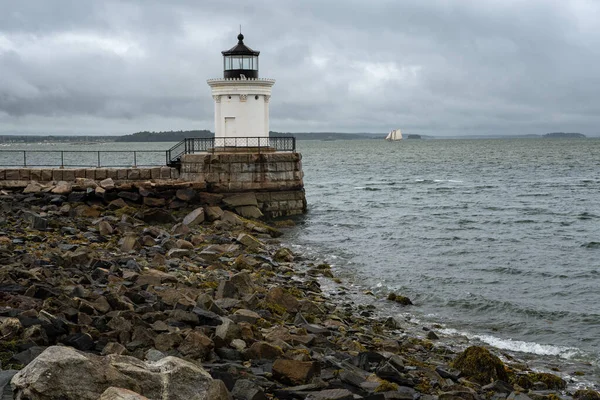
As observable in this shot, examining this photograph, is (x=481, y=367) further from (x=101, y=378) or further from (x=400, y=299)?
(x=101, y=378)

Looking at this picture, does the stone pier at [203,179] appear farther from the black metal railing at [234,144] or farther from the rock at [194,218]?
the rock at [194,218]

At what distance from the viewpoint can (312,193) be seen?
137 feet

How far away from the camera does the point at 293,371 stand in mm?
7367

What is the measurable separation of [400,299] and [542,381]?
207 inches

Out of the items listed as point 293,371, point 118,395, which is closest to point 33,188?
point 293,371

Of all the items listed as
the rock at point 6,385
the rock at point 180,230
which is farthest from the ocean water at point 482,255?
the rock at point 6,385

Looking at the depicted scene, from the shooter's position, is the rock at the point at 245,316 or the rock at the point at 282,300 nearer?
the rock at the point at 245,316

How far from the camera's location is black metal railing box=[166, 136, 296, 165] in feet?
87.9

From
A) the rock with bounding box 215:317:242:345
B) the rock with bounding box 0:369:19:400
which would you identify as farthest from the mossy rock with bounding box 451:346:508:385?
the rock with bounding box 0:369:19:400

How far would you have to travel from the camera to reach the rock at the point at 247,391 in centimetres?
644

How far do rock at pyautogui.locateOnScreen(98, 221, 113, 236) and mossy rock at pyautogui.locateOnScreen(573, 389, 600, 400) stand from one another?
1247 cm

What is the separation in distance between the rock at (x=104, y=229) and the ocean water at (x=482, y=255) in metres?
5.43

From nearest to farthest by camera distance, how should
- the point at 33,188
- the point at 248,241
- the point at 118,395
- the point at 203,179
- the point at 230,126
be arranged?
the point at 118,395
the point at 248,241
the point at 33,188
the point at 203,179
the point at 230,126

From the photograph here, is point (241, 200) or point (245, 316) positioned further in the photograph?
point (241, 200)
